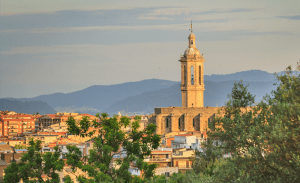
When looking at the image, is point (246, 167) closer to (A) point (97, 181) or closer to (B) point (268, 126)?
(B) point (268, 126)

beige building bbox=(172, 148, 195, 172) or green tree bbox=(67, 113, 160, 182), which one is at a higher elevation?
green tree bbox=(67, 113, 160, 182)

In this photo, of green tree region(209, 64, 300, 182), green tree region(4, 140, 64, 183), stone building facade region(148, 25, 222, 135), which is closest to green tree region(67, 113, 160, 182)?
green tree region(4, 140, 64, 183)

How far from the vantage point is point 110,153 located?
82.6ft

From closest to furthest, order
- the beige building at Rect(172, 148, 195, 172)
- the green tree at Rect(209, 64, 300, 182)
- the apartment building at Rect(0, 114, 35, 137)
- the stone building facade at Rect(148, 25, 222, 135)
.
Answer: the green tree at Rect(209, 64, 300, 182), the beige building at Rect(172, 148, 195, 172), the stone building facade at Rect(148, 25, 222, 135), the apartment building at Rect(0, 114, 35, 137)

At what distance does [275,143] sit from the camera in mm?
17938

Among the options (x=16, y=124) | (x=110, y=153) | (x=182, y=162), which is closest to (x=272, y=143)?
(x=110, y=153)

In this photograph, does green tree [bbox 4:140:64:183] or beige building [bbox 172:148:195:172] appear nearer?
green tree [bbox 4:140:64:183]

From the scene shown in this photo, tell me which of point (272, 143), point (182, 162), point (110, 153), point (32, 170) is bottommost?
point (182, 162)

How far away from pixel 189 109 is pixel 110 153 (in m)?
39.2

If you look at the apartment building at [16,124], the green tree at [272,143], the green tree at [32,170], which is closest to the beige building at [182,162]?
the green tree at [32,170]

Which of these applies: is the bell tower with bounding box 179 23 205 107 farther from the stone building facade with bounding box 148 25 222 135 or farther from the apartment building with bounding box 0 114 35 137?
the apartment building with bounding box 0 114 35 137

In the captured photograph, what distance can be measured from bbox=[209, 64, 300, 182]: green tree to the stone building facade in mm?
39218

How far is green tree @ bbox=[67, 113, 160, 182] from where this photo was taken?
23969mm

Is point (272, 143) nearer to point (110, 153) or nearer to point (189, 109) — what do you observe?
point (110, 153)
